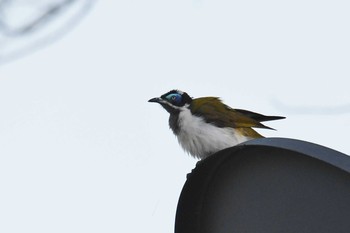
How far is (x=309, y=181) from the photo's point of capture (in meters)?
2.82

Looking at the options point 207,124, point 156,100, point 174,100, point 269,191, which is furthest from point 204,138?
point 269,191

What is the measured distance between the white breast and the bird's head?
0.23 metres

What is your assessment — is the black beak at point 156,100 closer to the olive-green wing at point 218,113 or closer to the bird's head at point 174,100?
the bird's head at point 174,100

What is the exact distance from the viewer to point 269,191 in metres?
2.97

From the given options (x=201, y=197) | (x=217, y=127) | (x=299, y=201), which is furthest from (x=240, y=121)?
(x=299, y=201)

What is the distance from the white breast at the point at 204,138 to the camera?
16.9 ft

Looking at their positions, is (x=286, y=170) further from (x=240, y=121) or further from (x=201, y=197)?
(x=240, y=121)

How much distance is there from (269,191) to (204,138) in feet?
7.26

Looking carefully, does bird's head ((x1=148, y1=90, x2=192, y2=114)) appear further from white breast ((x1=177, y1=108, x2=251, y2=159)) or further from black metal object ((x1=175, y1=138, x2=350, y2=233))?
black metal object ((x1=175, y1=138, x2=350, y2=233))

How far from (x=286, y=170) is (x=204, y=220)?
46 cm

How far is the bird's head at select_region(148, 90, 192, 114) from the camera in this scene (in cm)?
555

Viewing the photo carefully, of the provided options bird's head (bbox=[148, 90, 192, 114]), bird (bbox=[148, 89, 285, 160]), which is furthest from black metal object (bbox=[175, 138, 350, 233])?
bird's head (bbox=[148, 90, 192, 114])

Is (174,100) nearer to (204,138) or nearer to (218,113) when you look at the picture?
(218,113)

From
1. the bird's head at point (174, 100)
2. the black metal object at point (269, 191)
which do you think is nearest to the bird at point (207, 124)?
the bird's head at point (174, 100)
